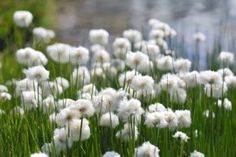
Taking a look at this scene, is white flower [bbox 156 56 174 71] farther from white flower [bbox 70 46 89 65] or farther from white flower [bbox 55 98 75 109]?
white flower [bbox 55 98 75 109]

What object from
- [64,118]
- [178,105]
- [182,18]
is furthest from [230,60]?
[182,18]

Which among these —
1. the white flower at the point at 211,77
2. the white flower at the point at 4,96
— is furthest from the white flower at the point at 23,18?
the white flower at the point at 211,77

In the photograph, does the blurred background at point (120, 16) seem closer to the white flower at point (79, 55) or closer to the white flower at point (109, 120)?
the white flower at point (79, 55)

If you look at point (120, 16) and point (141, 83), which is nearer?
point (141, 83)

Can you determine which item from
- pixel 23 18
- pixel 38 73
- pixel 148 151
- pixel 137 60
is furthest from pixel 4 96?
pixel 148 151

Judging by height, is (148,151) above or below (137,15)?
below

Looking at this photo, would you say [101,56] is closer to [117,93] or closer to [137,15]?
[117,93]

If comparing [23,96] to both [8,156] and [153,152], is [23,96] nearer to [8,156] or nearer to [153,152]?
[8,156]
